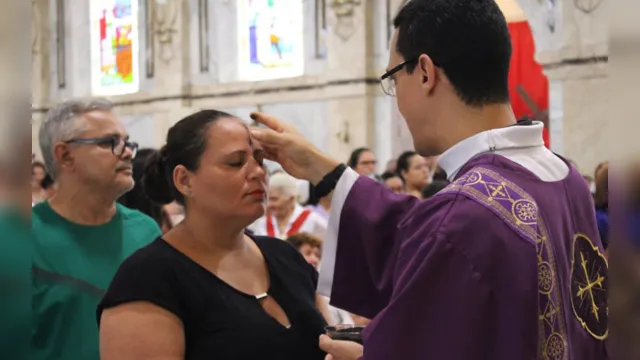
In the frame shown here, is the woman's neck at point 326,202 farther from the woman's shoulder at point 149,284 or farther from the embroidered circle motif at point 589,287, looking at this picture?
the embroidered circle motif at point 589,287

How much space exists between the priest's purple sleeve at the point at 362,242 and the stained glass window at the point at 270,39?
32.4 ft

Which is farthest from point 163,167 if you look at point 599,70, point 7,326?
point 599,70

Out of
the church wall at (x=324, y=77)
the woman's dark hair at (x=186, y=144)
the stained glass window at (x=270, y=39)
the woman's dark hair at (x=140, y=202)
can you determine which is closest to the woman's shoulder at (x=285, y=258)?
the woman's dark hair at (x=186, y=144)

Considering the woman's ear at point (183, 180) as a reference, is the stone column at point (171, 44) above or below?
above

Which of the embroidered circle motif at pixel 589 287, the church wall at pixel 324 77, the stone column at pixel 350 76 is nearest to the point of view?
the embroidered circle motif at pixel 589 287

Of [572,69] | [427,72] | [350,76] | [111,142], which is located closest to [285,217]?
[111,142]

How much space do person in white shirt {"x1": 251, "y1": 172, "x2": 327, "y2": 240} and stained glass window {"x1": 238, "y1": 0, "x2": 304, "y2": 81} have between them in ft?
19.1

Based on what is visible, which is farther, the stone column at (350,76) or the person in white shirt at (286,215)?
the stone column at (350,76)

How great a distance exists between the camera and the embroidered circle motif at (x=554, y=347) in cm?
135

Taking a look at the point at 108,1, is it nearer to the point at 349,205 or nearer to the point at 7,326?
the point at 349,205

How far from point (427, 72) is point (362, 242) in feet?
Answer: 1.81

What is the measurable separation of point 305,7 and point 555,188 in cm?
1034

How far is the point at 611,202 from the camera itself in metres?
0.50

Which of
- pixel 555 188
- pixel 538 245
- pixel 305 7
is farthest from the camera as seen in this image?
pixel 305 7
